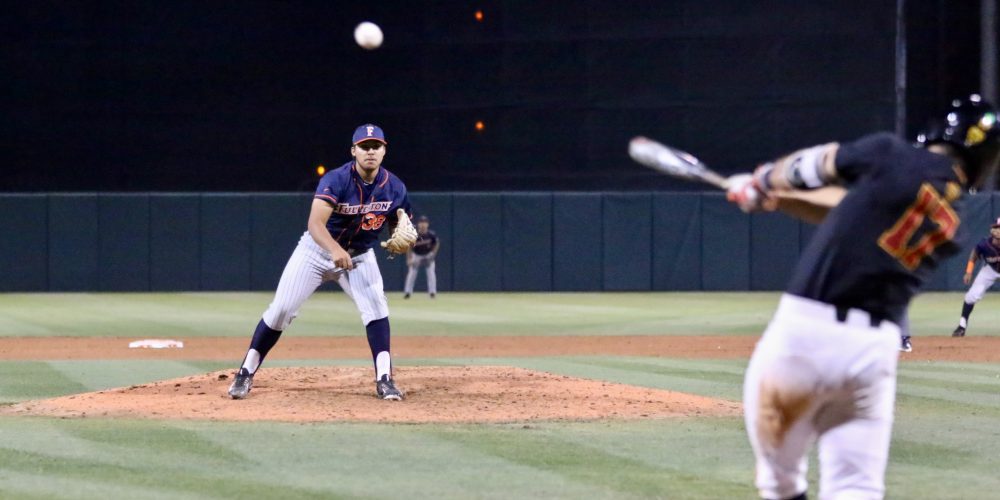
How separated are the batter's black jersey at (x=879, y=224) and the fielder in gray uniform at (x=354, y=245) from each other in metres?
4.80

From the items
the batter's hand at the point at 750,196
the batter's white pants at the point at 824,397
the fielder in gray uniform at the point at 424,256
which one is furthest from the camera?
the fielder in gray uniform at the point at 424,256

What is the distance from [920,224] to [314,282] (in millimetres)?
5342

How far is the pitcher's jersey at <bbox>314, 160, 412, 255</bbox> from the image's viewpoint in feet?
27.2

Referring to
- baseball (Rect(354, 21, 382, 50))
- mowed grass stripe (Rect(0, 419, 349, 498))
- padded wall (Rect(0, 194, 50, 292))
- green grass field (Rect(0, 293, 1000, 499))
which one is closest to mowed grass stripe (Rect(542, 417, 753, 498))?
→ green grass field (Rect(0, 293, 1000, 499))

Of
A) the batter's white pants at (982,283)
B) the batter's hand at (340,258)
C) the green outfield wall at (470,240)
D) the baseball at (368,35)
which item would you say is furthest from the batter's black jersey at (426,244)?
the batter's hand at (340,258)

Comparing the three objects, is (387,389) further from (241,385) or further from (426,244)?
(426,244)

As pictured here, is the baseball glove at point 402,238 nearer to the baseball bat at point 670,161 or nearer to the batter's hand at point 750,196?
the baseball bat at point 670,161

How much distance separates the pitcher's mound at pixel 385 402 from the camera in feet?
26.3

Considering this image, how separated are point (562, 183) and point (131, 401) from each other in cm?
1583

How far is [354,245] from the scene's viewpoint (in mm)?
8547

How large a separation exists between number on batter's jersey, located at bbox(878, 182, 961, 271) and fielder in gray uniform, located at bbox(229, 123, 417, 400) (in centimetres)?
487

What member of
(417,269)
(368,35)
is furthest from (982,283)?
(368,35)

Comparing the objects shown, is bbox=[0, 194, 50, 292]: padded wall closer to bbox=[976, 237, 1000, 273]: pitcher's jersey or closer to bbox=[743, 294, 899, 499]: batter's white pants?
bbox=[976, 237, 1000, 273]: pitcher's jersey

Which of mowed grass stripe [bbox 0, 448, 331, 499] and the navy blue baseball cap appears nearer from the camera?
mowed grass stripe [bbox 0, 448, 331, 499]
